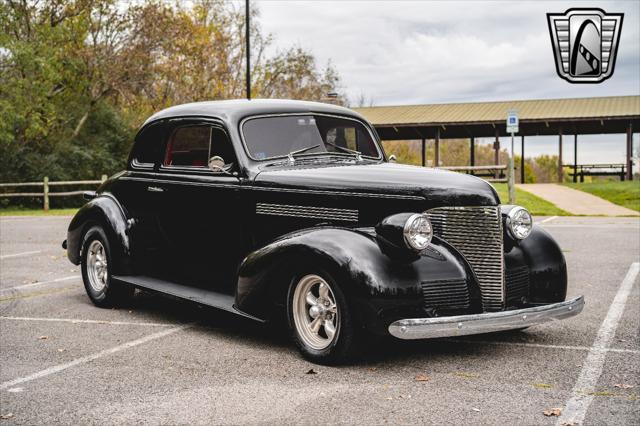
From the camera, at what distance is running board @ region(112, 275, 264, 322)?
603cm

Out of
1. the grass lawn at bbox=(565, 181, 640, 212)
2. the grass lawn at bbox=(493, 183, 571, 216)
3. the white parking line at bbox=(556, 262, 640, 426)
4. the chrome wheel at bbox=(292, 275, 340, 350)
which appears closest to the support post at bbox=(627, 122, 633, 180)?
the grass lawn at bbox=(565, 181, 640, 212)

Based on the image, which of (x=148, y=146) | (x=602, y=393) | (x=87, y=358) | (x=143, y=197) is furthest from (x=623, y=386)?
(x=148, y=146)

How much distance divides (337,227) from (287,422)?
1705 millimetres

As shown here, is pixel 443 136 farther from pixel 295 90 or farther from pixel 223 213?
pixel 223 213

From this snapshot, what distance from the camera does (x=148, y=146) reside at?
7.50 meters

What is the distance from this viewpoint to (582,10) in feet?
49.8

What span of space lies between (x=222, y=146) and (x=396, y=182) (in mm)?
1812

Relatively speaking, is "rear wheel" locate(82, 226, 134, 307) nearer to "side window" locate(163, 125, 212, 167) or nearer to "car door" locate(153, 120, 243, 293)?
"car door" locate(153, 120, 243, 293)

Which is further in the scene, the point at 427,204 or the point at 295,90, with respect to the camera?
the point at 295,90

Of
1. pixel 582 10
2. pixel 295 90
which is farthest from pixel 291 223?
pixel 295 90

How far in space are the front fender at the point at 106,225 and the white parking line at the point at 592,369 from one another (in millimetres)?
4286

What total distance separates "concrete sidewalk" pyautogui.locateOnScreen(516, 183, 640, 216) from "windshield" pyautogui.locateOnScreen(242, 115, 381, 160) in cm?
1558

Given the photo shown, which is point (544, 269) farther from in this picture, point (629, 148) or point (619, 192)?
point (629, 148)

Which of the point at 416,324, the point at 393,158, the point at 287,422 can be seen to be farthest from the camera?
the point at 393,158
